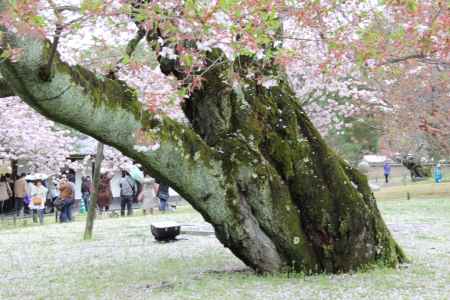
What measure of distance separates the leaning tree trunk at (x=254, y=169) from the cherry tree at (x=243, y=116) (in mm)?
13

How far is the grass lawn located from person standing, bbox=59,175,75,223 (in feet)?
16.6

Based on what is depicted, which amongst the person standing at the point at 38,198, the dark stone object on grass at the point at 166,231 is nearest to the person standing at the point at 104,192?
the person standing at the point at 38,198

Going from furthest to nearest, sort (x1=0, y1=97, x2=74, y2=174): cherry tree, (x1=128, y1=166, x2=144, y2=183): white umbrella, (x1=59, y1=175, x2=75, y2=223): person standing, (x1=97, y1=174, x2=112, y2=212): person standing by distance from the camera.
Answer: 1. (x1=0, y1=97, x2=74, y2=174): cherry tree
2. (x1=128, y1=166, x2=144, y2=183): white umbrella
3. (x1=97, y1=174, x2=112, y2=212): person standing
4. (x1=59, y1=175, x2=75, y2=223): person standing

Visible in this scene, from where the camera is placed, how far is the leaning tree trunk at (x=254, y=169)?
21.8 feet

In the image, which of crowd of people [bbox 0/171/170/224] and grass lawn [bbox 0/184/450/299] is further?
crowd of people [bbox 0/171/170/224]

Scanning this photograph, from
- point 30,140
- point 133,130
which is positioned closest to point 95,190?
point 133,130

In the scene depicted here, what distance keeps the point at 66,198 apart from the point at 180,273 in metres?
11.7

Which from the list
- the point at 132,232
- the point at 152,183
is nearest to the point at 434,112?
the point at 152,183

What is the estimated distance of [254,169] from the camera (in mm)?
7270

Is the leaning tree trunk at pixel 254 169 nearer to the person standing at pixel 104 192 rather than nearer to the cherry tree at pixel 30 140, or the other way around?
the person standing at pixel 104 192

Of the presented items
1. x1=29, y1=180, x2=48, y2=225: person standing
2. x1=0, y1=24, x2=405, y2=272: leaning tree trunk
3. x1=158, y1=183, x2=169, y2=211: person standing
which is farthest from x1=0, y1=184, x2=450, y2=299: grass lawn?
x1=158, y1=183, x2=169, y2=211: person standing

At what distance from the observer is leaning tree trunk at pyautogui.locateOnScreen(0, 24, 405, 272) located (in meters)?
6.65

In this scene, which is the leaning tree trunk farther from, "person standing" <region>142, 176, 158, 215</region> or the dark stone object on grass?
"person standing" <region>142, 176, 158, 215</region>

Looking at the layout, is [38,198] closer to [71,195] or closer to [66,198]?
[66,198]
